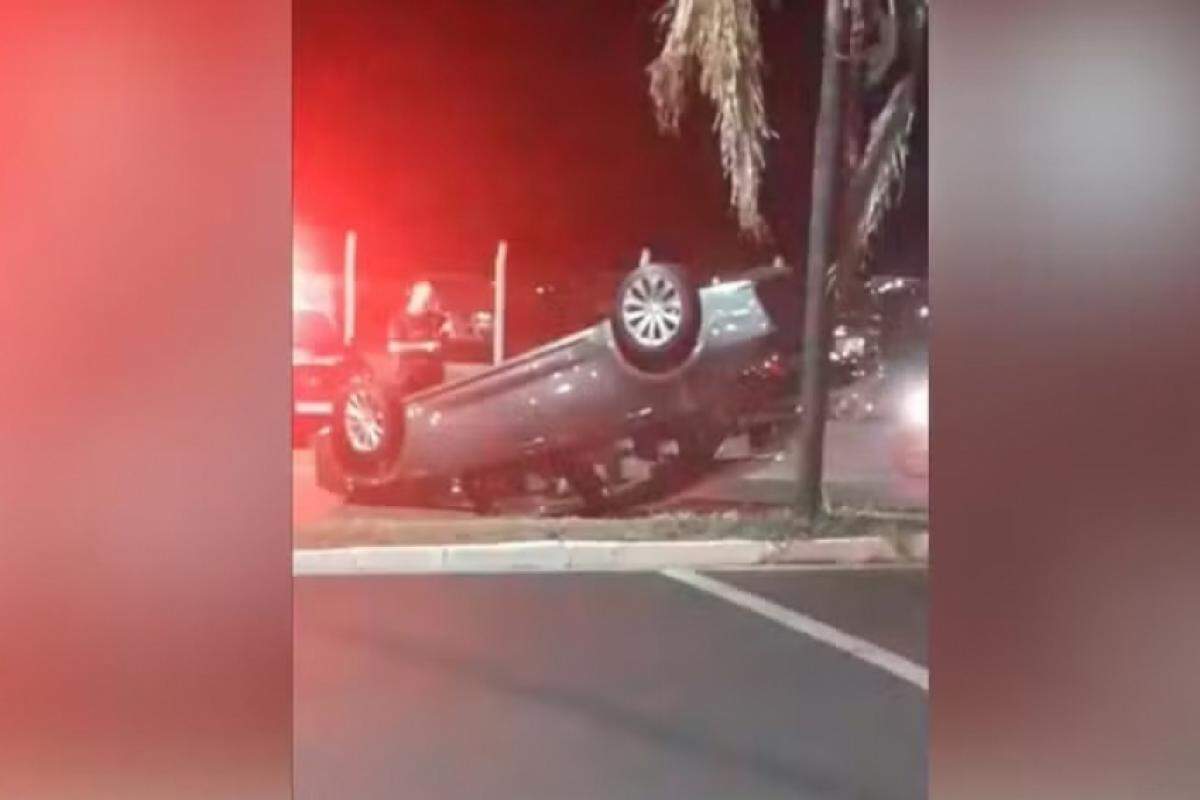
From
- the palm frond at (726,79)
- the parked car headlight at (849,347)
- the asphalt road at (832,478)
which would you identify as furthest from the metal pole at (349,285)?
the parked car headlight at (849,347)

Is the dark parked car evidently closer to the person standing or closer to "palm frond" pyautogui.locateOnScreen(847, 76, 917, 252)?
the person standing

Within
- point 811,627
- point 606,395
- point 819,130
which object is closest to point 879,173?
point 819,130

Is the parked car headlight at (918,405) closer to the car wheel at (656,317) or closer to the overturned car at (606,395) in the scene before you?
the overturned car at (606,395)

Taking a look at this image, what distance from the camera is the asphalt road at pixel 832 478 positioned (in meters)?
2.40

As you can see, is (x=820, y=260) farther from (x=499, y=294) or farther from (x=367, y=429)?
(x=367, y=429)

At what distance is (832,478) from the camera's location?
7.91 feet

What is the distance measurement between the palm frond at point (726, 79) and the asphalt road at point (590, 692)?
655 millimetres

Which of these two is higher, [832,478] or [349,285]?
[349,285]

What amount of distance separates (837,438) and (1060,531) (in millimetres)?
413

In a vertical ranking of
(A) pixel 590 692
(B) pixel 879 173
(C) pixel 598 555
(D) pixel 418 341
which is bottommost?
(A) pixel 590 692

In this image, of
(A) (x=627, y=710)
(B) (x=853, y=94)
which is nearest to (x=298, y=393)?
(A) (x=627, y=710)

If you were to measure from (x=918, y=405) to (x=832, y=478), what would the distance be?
7.6 inches

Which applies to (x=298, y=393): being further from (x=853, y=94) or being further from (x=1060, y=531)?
(x=1060, y=531)

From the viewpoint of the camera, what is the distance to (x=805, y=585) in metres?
2.42
